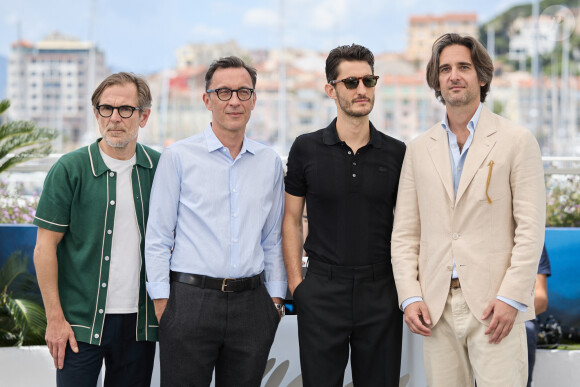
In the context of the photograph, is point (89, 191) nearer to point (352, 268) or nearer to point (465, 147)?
point (352, 268)

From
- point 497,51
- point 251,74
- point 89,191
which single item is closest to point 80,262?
point 89,191

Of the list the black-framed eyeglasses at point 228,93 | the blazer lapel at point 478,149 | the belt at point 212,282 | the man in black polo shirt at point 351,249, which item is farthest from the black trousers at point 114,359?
the blazer lapel at point 478,149

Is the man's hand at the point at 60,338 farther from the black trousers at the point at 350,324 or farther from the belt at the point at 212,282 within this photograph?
the black trousers at the point at 350,324

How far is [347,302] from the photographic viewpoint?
302 centimetres

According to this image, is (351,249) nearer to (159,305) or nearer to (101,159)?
(159,305)

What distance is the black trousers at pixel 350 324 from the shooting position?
9.91 feet

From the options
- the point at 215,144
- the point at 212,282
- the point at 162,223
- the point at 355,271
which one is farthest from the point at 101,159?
the point at 355,271

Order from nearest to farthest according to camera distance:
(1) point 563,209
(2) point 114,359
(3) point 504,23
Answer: (2) point 114,359, (1) point 563,209, (3) point 504,23

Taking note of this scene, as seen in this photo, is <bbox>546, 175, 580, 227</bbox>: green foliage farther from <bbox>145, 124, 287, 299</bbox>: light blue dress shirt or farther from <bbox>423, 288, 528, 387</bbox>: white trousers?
<bbox>145, 124, 287, 299</bbox>: light blue dress shirt

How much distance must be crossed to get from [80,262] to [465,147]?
1699mm

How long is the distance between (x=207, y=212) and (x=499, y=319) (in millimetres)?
1283

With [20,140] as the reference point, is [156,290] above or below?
below

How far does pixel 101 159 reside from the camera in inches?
119

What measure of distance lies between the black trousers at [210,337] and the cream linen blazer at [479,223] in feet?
2.13
